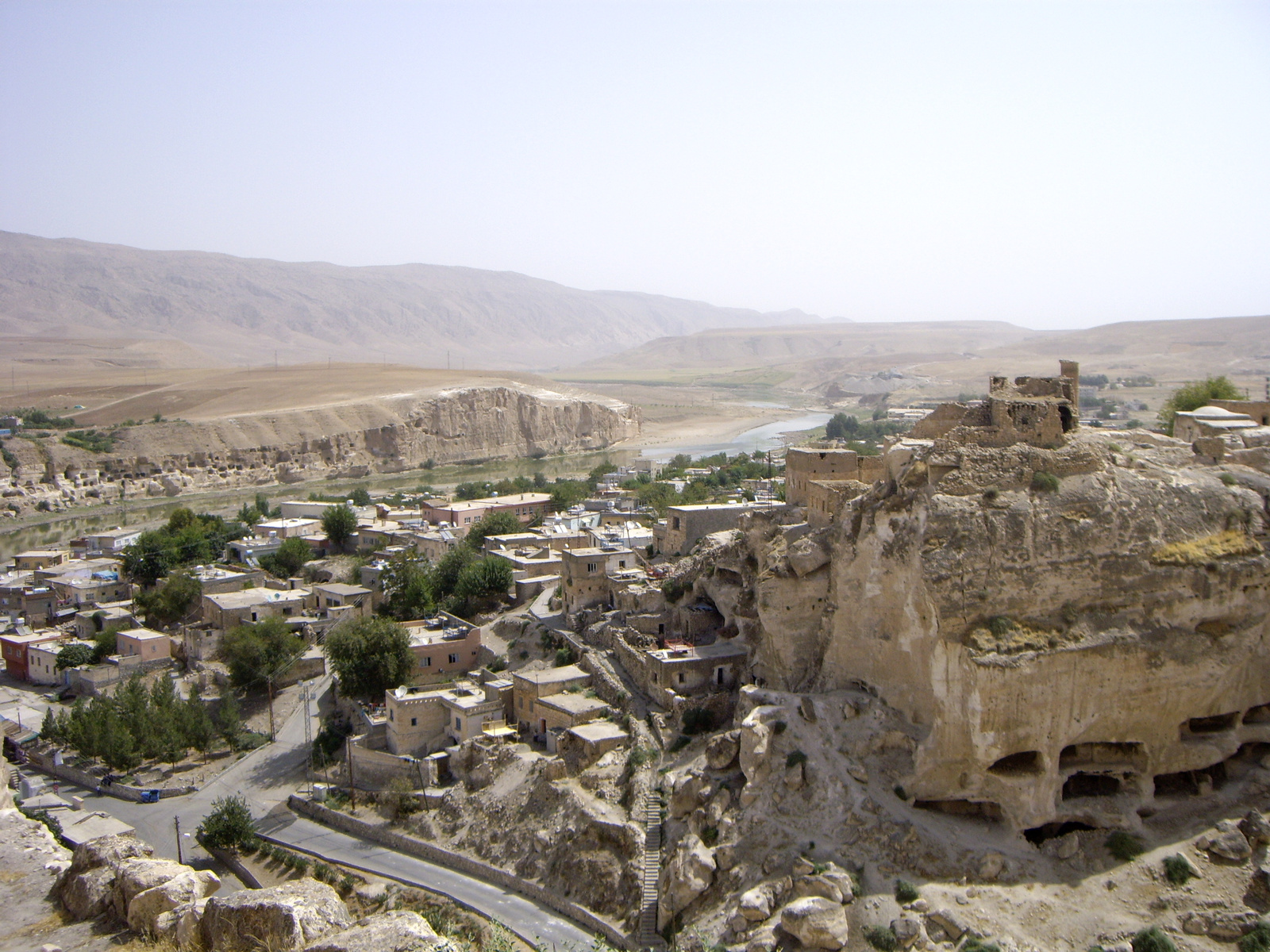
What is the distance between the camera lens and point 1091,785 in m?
23.5

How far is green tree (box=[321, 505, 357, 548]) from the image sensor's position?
173ft

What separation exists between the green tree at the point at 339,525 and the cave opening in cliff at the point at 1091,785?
37.7m

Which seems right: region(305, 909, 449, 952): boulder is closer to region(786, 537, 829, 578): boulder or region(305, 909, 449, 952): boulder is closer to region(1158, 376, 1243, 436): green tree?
region(786, 537, 829, 578): boulder

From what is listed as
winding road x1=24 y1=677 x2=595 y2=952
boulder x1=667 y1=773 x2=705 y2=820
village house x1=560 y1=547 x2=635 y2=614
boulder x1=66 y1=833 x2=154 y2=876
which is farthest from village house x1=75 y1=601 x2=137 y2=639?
boulder x1=66 y1=833 x2=154 y2=876

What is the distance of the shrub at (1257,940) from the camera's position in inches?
764

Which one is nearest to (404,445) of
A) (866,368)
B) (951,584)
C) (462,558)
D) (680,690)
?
(462,558)

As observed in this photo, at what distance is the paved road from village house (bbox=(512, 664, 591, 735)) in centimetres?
486

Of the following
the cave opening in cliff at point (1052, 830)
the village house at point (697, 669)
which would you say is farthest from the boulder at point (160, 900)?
the village house at point (697, 669)

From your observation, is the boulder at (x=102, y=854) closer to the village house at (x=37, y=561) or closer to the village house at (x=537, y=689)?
the village house at (x=537, y=689)

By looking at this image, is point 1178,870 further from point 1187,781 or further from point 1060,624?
point 1060,624

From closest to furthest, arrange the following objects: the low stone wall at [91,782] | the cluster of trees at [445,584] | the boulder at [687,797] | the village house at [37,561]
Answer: the boulder at [687,797], the low stone wall at [91,782], the cluster of trees at [445,584], the village house at [37,561]

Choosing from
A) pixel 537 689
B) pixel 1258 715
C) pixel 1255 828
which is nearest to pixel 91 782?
pixel 537 689

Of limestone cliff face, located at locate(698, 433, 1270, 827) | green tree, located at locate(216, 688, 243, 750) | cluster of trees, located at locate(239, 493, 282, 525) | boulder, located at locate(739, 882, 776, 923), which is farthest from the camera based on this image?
cluster of trees, located at locate(239, 493, 282, 525)

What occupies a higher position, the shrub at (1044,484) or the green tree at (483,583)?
the shrub at (1044,484)
